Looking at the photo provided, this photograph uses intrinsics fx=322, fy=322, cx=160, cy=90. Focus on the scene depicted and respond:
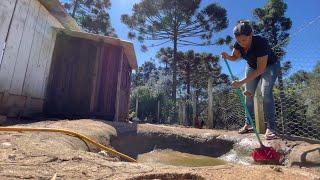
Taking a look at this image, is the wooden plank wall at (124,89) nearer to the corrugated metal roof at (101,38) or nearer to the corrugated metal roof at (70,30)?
the corrugated metal roof at (70,30)

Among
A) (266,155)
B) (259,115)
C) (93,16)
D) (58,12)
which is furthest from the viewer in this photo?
(93,16)

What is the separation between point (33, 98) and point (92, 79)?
1584 mm

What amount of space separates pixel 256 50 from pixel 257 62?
0.59 feet

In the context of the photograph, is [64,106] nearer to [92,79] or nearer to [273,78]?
[92,79]

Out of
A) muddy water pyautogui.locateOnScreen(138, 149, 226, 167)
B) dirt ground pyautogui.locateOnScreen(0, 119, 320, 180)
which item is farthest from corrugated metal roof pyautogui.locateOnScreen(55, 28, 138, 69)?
dirt ground pyautogui.locateOnScreen(0, 119, 320, 180)

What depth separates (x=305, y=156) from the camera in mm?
3811

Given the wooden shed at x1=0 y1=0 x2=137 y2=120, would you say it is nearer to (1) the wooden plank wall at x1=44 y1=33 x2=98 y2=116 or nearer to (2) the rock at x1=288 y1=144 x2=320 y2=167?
(1) the wooden plank wall at x1=44 y1=33 x2=98 y2=116

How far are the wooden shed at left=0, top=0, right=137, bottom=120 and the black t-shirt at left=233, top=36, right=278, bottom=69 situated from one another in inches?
180

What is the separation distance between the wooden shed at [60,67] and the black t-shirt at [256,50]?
456 cm

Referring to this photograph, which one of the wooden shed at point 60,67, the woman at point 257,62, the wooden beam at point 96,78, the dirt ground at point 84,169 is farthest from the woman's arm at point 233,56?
the wooden beam at point 96,78

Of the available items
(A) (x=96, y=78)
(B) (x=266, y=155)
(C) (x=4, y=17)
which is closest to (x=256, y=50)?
(B) (x=266, y=155)

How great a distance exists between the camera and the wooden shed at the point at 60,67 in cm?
690

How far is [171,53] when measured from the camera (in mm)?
22969

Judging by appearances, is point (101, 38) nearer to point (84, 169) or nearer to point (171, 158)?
point (171, 158)
